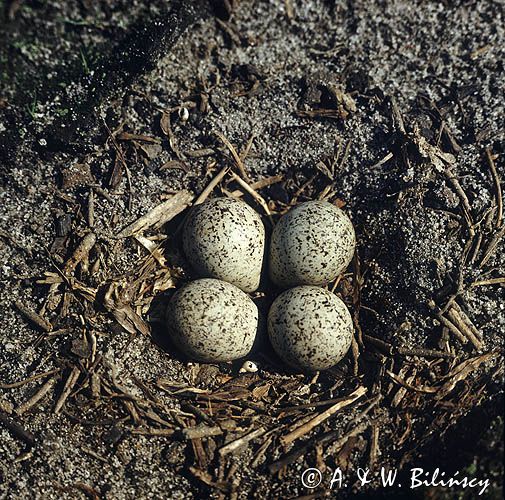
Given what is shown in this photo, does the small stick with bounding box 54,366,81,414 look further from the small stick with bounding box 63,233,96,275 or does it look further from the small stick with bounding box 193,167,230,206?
the small stick with bounding box 193,167,230,206

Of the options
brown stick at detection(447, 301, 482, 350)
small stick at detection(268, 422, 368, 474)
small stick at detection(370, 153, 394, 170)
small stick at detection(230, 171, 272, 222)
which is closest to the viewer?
small stick at detection(268, 422, 368, 474)

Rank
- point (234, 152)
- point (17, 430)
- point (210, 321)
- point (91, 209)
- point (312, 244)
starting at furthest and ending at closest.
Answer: point (234, 152) → point (91, 209) → point (312, 244) → point (210, 321) → point (17, 430)

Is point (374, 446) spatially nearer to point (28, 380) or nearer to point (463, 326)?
point (463, 326)

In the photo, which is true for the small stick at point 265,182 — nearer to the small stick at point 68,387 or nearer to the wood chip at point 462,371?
the small stick at point 68,387

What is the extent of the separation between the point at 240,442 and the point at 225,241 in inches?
40.6

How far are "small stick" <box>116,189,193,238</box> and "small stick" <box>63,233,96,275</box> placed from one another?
0.48ft

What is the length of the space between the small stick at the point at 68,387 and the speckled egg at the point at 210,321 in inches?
20.5

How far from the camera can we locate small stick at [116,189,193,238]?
314 centimetres

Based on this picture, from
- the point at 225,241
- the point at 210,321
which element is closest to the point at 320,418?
the point at 210,321

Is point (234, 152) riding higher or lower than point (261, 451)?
higher

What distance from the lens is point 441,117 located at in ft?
10.8

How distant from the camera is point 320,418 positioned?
9.24 feet

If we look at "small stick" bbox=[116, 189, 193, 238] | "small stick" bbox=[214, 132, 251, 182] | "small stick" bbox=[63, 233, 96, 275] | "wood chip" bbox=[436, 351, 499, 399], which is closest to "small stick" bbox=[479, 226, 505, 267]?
"wood chip" bbox=[436, 351, 499, 399]

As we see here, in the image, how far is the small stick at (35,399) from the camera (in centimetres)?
277
